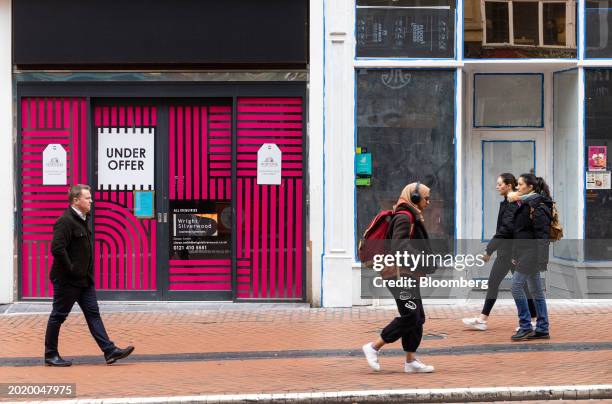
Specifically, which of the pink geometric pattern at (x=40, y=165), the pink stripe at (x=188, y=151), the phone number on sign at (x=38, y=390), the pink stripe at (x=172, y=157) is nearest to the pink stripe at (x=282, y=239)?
the pink stripe at (x=188, y=151)

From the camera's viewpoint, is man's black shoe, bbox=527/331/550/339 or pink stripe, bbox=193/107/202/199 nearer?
man's black shoe, bbox=527/331/550/339

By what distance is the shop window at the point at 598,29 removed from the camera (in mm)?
13781

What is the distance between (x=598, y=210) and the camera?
45.8 ft

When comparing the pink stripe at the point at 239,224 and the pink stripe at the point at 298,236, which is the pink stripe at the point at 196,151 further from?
the pink stripe at the point at 298,236

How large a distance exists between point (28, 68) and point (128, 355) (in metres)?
5.53

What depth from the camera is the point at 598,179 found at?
13938mm

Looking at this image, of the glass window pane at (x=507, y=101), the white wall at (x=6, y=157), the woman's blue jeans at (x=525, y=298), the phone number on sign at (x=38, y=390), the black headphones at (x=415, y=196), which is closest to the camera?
the phone number on sign at (x=38, y=390)

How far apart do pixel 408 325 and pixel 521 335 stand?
7.91 ft

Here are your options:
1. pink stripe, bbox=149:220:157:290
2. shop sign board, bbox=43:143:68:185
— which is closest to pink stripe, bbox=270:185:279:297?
pink stripe, bbox=149:220:157:290

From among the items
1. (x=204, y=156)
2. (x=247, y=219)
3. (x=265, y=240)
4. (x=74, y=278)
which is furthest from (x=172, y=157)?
(x=74, y=278)

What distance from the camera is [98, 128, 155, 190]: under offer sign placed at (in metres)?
14.3

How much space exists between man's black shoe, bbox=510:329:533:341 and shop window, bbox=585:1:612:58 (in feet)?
14.9

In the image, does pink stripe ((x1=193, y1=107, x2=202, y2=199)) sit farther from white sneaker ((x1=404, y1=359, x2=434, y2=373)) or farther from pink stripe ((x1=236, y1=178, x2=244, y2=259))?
white sneaker ((x1=404, y1=359, x2=434, y2=373))

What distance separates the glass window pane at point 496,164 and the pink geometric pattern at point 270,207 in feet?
9.38
